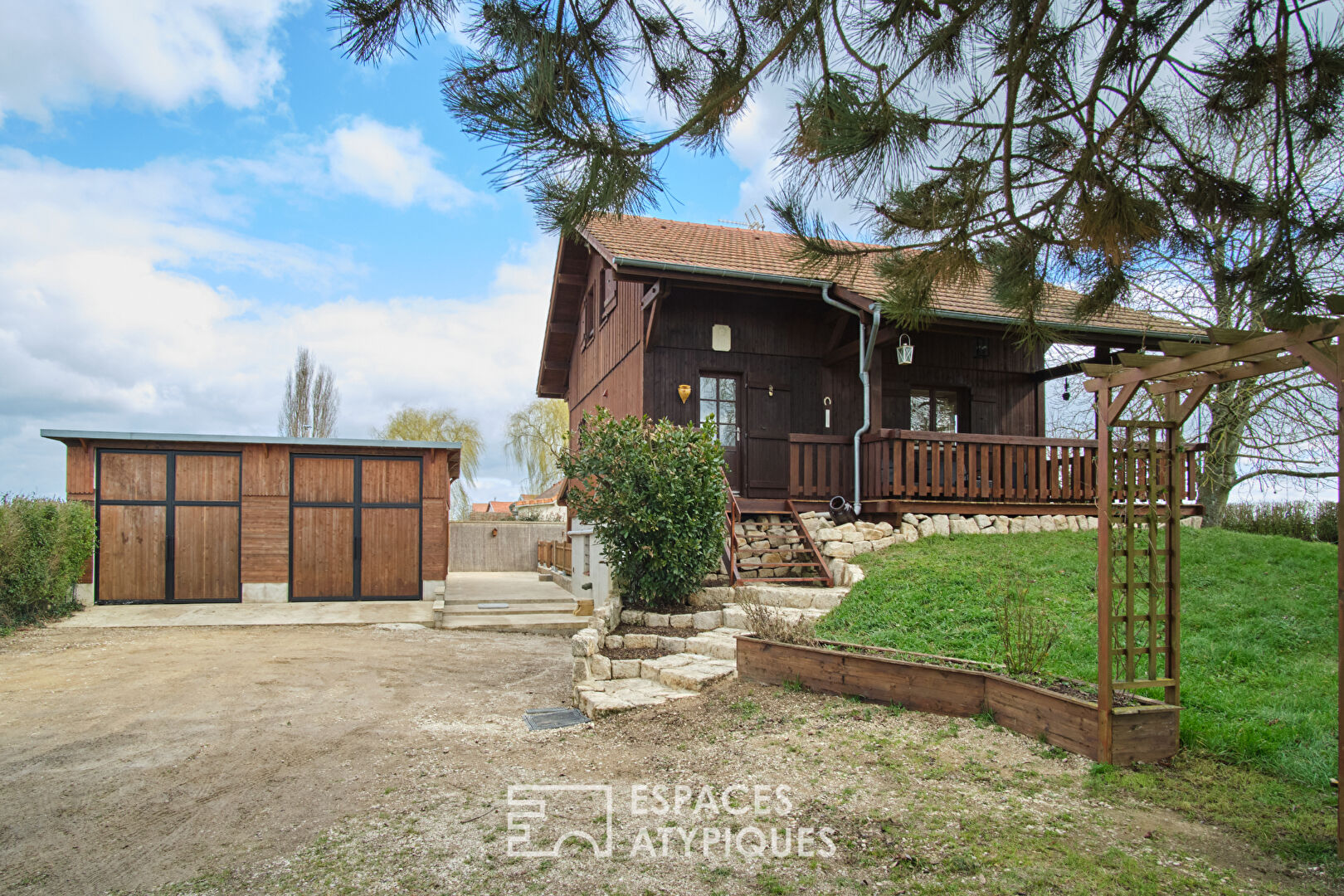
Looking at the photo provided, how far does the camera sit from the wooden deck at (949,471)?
11.0 m

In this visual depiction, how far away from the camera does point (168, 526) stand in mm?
12969

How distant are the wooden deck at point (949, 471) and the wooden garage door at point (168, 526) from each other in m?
9.21

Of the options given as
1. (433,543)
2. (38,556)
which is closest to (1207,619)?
(433,543)

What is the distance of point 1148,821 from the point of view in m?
3.36

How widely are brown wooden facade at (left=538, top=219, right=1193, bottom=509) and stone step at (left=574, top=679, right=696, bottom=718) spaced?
5121mm

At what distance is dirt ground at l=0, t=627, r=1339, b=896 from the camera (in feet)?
10.0

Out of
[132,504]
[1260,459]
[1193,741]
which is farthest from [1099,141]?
[132,504]

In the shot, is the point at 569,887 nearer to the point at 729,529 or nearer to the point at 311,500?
the point at 729,529

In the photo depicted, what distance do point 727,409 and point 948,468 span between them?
10.8ft

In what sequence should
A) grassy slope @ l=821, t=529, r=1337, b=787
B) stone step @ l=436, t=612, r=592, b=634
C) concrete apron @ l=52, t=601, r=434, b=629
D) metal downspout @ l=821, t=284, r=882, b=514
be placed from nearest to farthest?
grassy slope @ l=821, t=529, r=1337, b=787 < metal downspout @ l=821, t=284, r=882, b=514 < concrete apron @ l=52, t=601, r=434, b=629 < stone step @ l=436, t=612, r=592, b=634

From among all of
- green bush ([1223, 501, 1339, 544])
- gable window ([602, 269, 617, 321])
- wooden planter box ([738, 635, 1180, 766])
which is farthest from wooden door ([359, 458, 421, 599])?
green bush ([1223, 501, 1339, 544])

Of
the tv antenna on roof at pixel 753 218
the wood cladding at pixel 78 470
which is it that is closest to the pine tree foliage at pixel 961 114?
the tv antenna on roof at pixel 753 218

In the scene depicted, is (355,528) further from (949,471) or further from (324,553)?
(949,471)

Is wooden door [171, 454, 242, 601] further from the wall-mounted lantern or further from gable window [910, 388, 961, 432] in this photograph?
gable window [910, 388, 961, 432]
